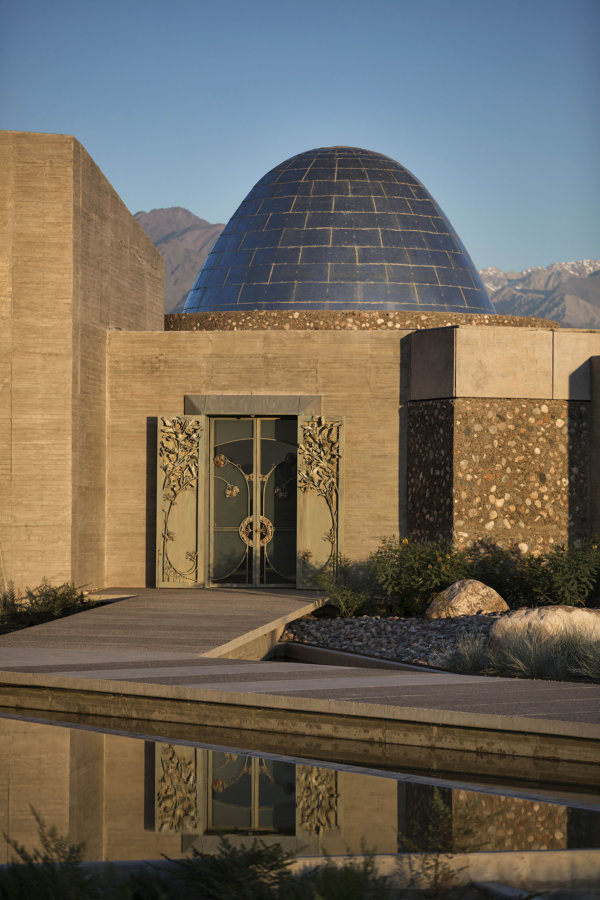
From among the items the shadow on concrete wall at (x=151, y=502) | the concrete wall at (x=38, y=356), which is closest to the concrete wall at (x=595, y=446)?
the shadow on concrete wall at (x=151, y=502)

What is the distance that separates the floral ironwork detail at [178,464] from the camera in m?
15.2

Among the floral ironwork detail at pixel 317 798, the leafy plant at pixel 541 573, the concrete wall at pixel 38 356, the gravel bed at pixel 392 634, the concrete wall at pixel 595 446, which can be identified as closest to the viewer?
the floral ironwork detail at pixel 317 798

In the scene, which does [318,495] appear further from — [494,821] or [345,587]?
[494,821]

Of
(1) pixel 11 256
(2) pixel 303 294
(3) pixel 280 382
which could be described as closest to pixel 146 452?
(3) pixel 280 382

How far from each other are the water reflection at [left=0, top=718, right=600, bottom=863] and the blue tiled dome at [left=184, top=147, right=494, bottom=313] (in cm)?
1332

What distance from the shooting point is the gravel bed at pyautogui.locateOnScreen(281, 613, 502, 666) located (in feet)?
36.0

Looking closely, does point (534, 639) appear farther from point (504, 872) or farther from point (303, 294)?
point (303, 294)

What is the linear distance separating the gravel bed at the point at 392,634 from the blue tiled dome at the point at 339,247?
790 centimetres

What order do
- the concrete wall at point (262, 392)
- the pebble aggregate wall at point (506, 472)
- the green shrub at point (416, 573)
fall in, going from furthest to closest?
the concrete wall at point (262, 392) → the pebble aggregate wall at point (506, 472) → the green shrub at point (416, 573)

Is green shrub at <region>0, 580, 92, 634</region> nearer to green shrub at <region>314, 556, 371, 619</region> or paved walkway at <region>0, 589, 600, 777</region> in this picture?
paved walkway at <region>0, 589, 600, 777</region>

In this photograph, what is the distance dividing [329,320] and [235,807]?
42.3 ft

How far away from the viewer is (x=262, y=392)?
1542cm

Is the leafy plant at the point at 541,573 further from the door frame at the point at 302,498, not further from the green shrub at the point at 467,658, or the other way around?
the green shrub at the point at 467,658

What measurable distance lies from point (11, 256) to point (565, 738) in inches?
386
